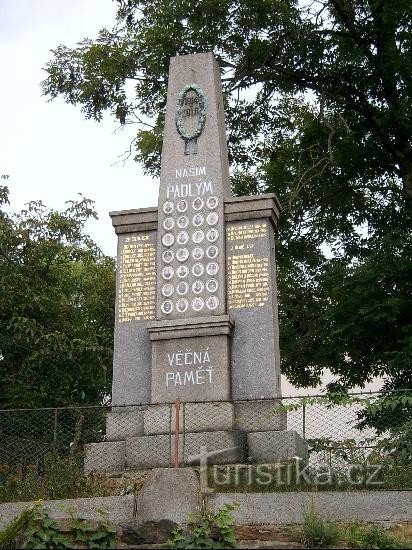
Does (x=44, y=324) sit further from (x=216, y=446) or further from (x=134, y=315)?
(x=216, y=446)

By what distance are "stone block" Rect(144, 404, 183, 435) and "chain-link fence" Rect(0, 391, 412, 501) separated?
0.05ft

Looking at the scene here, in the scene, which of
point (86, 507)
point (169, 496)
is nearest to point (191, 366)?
point (169, 496)

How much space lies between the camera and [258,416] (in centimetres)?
1191

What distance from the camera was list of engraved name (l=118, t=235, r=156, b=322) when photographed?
13.2m

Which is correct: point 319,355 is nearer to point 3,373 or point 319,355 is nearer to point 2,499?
point 3,373

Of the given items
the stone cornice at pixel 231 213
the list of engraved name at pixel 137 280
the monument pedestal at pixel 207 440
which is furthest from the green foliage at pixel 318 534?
the stone cornice at pixel 231 213

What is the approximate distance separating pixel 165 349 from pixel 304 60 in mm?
10378

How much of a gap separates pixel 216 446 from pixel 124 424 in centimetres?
155

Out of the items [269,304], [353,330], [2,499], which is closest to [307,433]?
[269,304]

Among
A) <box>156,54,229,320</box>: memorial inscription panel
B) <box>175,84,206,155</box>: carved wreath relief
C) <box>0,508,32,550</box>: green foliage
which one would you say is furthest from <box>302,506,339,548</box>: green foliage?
<box>175,84,206,155</box>: carved wreath relief

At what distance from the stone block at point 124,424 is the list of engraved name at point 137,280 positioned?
4.87ft

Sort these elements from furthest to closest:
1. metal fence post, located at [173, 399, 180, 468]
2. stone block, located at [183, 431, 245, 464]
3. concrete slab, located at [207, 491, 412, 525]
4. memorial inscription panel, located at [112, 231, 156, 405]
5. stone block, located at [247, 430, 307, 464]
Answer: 1. memorial inscription panel, located at [112, 231, 156, 405]
2. stone block, located at [247, 430, 307, 464]
3. stone block, located at [183, 431, 245, 464]
4. metal fence post, located at [173, 399, 180, 468]
5. concrete slab, located at [207, 491, 412, 525]

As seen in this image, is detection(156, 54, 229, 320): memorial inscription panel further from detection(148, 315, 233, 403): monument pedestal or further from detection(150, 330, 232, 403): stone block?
detection(150, 330, 232, 403): stone block

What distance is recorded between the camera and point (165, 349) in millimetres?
12664
